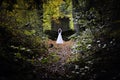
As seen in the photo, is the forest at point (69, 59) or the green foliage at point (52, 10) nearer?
the forest at point (69, 59)

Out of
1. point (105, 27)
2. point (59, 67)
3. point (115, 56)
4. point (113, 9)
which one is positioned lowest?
point (59, 67)

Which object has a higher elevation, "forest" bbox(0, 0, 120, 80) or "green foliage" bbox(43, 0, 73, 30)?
"green foliage" bbox(43, 0, 73, 30)

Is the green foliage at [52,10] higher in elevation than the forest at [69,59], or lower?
higher

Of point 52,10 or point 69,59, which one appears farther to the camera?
point 52,10

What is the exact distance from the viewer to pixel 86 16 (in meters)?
15.5

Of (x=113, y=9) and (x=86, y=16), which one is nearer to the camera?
(x=113, y=9)

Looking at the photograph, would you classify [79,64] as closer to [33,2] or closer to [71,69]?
[71,69]

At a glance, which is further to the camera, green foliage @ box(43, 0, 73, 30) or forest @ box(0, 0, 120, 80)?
green foliage @ box(43, 0, 73, 30)

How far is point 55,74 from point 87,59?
155 cm

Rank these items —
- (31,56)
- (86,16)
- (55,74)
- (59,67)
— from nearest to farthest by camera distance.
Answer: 1. (55,74)
2. (59,67)
3. (31,56)
4. (86,16)

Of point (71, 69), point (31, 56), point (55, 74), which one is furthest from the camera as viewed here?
point (31, 56)

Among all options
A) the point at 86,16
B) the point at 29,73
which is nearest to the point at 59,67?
the point at 29,73

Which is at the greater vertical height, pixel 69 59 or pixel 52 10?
pixel 52 10

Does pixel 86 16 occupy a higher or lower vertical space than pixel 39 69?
higher
